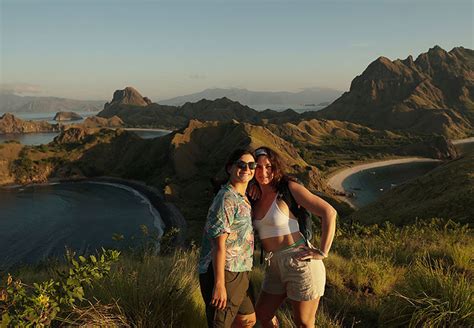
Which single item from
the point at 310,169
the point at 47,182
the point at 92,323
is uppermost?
the point at 92,323

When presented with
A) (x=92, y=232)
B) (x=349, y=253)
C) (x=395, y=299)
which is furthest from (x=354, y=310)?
(x=92, y=232)

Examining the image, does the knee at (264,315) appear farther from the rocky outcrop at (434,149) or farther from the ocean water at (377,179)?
the rocky outcrop at (434,149)

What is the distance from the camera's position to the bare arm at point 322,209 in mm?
3896

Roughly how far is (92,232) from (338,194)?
6196 cm

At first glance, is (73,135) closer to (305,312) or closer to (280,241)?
(280,241)

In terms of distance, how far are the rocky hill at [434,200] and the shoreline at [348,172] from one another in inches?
1938

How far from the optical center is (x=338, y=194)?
93.1m

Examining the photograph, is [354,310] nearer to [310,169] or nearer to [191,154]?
[310,169]

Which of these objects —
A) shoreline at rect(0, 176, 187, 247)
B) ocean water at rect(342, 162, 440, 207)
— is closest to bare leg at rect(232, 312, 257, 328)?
shoreline at rect(0, 176, 187, 247)

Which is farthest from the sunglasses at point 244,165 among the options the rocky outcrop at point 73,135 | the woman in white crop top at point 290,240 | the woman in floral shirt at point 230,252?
the rocky outcrop at point 73,135

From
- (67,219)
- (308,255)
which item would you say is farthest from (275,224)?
(67,219)

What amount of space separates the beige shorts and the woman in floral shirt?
450 millimetres

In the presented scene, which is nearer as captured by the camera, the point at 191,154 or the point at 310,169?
the point at 310,169

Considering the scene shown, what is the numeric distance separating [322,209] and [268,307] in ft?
5.08
